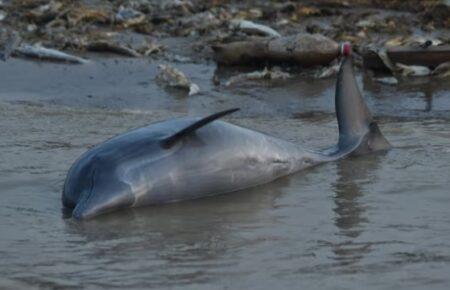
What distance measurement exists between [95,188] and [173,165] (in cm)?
58

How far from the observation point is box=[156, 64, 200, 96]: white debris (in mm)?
11845

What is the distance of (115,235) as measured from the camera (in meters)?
6.00

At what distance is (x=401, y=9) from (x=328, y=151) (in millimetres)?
9851

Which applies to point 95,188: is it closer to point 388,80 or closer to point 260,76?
point 260,76

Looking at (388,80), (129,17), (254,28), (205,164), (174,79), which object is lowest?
(129,17)

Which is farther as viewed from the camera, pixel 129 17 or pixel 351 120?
pixel 129 17

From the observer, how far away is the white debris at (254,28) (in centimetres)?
1527

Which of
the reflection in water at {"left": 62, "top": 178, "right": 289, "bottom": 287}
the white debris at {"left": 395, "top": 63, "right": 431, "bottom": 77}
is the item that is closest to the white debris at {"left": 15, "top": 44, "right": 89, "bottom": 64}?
the white debris at {"left": 395, "top": 63, "right": 431, "bottom": 77}

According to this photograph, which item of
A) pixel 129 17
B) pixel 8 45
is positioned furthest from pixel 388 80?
pixel 129 17

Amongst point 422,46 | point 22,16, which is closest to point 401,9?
point 422,46

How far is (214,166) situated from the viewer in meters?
7.04

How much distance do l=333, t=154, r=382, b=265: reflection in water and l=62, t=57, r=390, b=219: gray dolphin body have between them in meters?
0.42

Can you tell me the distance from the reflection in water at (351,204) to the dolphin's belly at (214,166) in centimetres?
47

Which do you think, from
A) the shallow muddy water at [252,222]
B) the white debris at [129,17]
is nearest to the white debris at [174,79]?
the shallow muddy water at [252,222]
